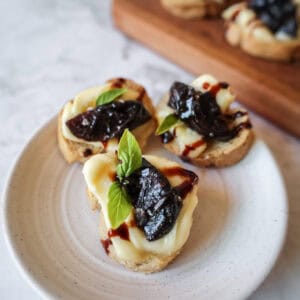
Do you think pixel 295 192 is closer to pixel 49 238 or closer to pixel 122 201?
pixel 122 201

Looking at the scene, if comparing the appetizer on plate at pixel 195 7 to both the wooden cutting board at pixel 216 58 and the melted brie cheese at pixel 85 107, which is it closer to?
the wooden cutting board at pixel 216 58

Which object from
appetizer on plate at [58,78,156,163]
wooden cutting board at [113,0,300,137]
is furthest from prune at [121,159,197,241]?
wooden cutting board at [113,0,300,137]

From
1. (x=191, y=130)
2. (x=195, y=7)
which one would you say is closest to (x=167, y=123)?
(x=191, y=130)

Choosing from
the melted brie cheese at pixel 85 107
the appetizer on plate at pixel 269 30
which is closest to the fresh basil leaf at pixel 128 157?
the melted brie cheese at pixel 85 107

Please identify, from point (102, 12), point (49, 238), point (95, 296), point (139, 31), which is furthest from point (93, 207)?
point (102, 12)

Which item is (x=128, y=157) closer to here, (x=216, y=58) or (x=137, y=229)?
(x=137, y=229)
